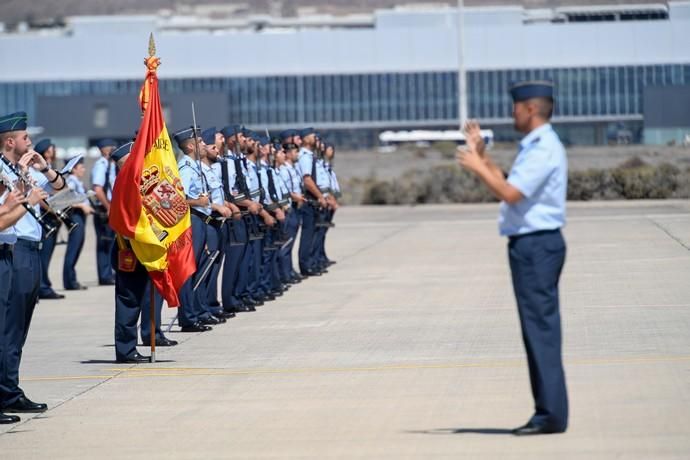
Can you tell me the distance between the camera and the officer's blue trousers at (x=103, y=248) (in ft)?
71.6

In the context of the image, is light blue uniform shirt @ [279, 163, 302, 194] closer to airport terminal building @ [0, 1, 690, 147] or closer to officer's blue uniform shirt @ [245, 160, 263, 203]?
officer's blue uniform shirt @ [245, 160, 263, 203]

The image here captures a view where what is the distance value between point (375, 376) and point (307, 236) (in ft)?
33.7

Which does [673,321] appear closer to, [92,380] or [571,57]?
[92,380]

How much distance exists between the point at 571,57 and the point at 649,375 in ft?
346

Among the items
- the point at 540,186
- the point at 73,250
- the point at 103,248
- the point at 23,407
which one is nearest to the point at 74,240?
the point at 73,250

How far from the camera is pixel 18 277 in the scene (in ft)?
34.0

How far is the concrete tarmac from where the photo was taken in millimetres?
8852

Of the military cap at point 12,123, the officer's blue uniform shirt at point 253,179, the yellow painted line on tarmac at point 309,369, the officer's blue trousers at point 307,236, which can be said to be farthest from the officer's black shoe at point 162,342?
the officer's blue trousers at point 307,236

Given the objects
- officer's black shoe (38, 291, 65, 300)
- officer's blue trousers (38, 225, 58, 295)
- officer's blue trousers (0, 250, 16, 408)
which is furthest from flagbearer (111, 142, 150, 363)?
officer's black shoe (38, 291, 65, 300)

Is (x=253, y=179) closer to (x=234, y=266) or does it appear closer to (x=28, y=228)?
(x=234, y=266)

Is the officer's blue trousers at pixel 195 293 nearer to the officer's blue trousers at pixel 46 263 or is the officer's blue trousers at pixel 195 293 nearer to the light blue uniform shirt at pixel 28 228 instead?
the officer's blue trousers at pixel 46 263

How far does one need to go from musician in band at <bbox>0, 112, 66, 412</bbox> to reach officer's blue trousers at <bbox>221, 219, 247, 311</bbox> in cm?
601

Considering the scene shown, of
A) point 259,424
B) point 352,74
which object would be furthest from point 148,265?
point 352,74

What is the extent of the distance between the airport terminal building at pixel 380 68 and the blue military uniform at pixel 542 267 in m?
105
